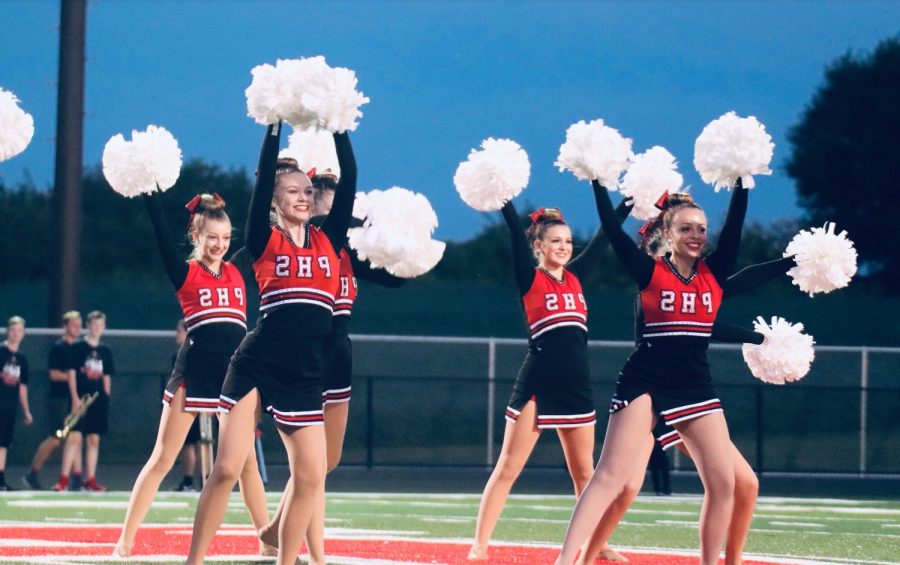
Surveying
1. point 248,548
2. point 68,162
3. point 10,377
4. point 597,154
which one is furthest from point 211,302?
point 68,162

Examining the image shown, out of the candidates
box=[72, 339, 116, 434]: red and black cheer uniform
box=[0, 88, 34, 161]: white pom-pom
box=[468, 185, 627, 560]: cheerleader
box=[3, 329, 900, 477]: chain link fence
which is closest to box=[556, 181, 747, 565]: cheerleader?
box=[468, 185, 627, 560]: cheerleader

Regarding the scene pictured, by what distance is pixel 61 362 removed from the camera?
43.7 feet

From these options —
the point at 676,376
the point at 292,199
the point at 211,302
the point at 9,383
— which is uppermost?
the point at 292,199

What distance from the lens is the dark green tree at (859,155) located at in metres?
40.6

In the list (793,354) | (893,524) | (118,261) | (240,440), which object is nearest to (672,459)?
(893,524)

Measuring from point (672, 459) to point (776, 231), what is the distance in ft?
80.1

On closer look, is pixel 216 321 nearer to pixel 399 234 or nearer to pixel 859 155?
pixel 399 234

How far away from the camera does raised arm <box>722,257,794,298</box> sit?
6.03m

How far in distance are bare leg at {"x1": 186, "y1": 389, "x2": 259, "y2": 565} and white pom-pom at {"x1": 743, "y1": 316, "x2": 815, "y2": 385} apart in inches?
87.0

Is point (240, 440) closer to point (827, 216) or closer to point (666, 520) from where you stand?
point (666, 520)

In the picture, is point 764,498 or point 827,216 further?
point 827,216

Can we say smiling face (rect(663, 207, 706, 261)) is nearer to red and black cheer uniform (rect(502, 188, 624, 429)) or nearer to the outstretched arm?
the outstretched arm

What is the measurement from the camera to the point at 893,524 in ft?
34.5

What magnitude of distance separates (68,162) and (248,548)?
835 centimetres
